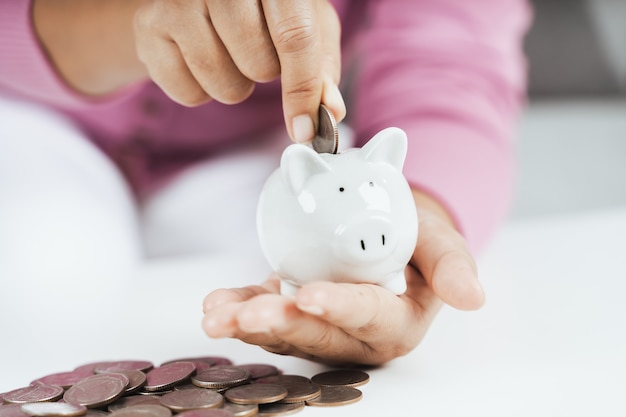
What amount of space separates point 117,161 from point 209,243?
276mm

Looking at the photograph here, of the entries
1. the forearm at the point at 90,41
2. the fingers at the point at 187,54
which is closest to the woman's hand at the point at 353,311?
the fingers at the point at 187,54

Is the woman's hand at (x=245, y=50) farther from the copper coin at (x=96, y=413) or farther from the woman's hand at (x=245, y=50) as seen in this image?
the copper coin at (x=96, y=413)

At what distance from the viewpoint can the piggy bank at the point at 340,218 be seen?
27.0 inches

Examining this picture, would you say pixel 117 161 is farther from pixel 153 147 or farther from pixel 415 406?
pixel 415 406

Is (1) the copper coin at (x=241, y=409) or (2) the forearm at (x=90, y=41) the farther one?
(2) the forearm at (x=90, y=41)

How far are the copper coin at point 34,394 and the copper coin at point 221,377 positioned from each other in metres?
0.13

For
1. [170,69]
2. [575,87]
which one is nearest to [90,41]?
[170,69]

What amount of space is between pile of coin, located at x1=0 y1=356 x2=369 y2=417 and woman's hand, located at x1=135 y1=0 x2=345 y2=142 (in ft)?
0.85

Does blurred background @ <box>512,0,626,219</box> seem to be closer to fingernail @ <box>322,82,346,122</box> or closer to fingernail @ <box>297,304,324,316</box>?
fingernail @ <box>322,82,346,122</box>

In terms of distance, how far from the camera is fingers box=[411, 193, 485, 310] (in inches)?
26.0

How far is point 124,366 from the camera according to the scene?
31.4 inches

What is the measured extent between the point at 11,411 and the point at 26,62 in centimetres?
71

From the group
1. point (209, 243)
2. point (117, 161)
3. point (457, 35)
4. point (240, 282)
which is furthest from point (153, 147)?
point (457, 35)

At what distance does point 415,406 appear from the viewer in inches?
26.9
